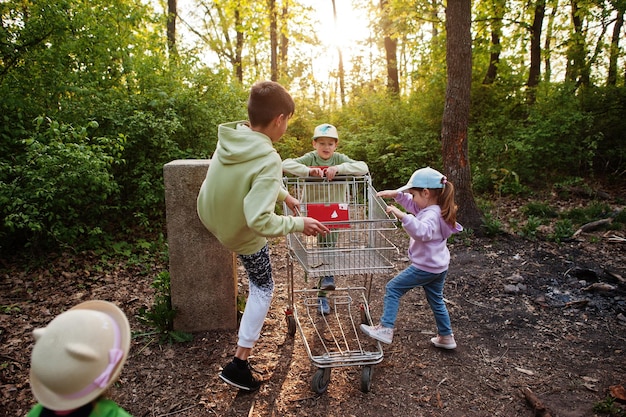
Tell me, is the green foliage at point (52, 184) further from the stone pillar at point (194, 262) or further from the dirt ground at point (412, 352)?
the stone pillar at point (194, 262)

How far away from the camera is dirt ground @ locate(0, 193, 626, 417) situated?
336 cm

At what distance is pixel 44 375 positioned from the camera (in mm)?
1469

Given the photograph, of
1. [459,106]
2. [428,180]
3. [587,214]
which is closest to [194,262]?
[428,180]

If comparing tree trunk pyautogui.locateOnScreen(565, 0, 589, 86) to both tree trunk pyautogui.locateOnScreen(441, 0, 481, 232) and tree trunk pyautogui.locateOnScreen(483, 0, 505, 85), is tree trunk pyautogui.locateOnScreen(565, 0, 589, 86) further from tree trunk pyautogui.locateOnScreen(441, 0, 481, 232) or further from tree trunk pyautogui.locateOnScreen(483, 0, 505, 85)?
tree trunk pyautogui.locateOnScreen(441, 0, 481, 232)

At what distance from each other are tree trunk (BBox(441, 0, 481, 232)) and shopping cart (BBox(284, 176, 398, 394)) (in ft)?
10.9

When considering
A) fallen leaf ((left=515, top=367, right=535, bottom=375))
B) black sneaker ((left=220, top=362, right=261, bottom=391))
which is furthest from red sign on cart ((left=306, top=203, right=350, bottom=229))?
fallen leaf ((left=515, top=367, right=535, bottom=375))

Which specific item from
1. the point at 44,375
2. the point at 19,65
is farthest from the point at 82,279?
Answer: the point at 44,375

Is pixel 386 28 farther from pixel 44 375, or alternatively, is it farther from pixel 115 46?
pixel 44 375

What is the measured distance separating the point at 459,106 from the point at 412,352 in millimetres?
4731

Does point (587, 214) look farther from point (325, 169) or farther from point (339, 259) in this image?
point (339, 259)

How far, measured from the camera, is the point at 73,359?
4.91ft

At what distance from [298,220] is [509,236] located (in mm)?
5377

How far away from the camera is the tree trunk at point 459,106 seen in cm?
714

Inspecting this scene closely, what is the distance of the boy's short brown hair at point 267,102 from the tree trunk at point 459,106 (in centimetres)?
509
